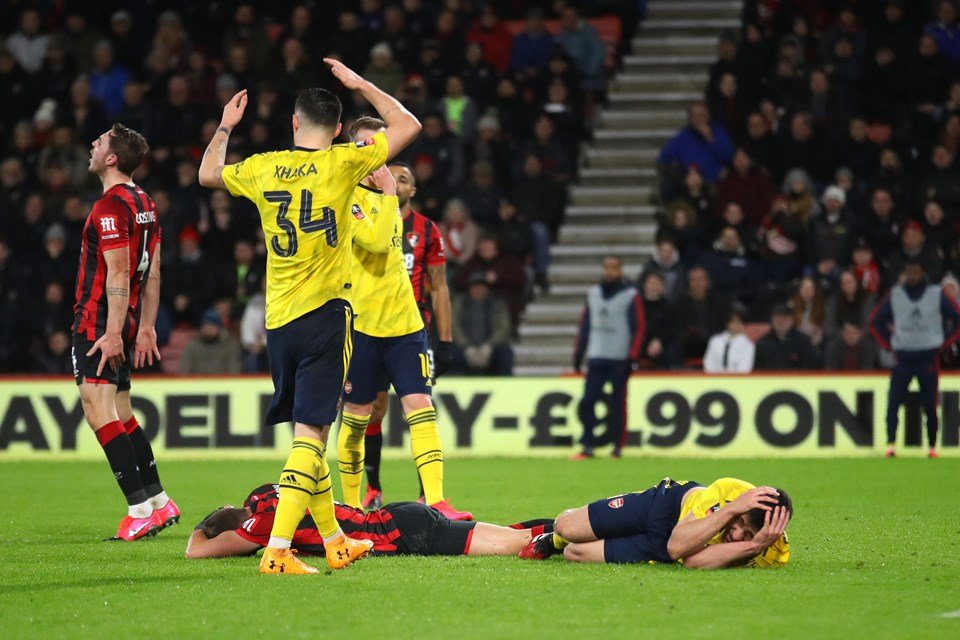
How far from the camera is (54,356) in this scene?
67.6 ft

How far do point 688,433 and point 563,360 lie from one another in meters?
3.37

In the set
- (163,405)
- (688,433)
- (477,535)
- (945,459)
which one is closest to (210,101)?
(163,405)

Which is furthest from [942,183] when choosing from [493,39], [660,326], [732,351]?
[493,39]

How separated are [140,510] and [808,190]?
12526mm

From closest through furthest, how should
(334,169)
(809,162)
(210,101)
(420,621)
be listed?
1. (420,621)
2. (334,169)
3. (809,162)
4. (210,101)

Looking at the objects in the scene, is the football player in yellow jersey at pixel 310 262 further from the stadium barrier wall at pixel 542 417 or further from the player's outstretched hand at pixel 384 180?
the stadium barrier wall at pixel 542 417

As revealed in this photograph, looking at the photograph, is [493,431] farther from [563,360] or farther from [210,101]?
[210,101]

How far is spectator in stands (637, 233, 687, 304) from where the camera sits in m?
19.5

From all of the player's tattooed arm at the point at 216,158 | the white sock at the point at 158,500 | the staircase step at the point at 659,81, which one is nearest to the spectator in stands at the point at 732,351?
the staircase step at the point at 659,81

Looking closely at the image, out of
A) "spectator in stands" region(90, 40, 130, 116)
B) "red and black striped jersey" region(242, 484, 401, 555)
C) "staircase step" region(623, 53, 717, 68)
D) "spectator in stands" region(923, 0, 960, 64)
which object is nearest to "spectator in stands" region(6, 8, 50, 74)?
"spectator in stands" region(90, 40, 130, 116)

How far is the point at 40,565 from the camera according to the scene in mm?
8680

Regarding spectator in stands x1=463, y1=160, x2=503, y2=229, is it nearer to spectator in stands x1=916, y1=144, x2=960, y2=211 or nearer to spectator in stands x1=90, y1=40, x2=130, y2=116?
spectator in stands x1=916, y1=144, x2=960, y2=211

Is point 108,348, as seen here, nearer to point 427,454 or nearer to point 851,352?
point 427,454

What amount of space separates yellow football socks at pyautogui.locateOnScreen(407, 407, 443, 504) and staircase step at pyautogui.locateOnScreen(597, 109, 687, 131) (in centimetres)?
1395
